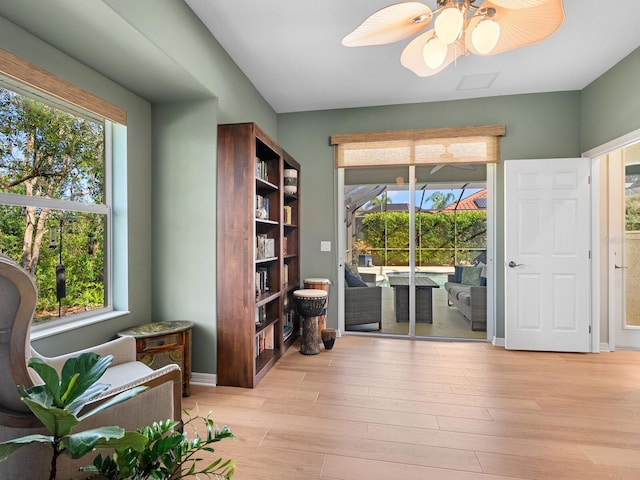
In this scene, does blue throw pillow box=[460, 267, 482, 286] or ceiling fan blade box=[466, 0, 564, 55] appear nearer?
ceiling fan blade box=[466, 0, 564, 55]

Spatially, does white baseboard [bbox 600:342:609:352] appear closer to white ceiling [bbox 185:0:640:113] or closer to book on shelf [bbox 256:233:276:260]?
white ceiling [bbox 185:0:640:113]

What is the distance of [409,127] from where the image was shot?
3.91 meters

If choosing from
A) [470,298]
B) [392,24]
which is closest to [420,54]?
[392,24]

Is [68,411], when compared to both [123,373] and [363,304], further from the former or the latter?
[363,304]

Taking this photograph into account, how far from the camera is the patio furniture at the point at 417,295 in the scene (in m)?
4.02

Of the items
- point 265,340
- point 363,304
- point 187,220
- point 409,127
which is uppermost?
point 409,127

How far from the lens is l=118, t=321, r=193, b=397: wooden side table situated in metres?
2.34

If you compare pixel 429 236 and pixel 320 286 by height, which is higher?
pixel 429 236

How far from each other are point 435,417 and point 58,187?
2.98 meters

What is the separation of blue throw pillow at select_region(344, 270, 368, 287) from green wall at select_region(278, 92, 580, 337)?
17 centimetres

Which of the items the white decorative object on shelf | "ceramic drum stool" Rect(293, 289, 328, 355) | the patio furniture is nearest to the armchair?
"ceramic drum stool" Rect(293, 289, 328, 355)

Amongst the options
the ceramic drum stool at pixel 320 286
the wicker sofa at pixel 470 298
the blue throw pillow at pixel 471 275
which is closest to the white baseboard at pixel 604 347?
the wicker sofa at pixel 470 298

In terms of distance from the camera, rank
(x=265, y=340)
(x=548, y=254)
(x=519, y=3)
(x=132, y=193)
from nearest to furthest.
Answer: (x=519, y=3) < (x=132, y=193) < (x=265, y=340) < (x=548, y=254)

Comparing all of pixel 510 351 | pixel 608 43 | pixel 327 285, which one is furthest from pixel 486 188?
pixel 327 285
